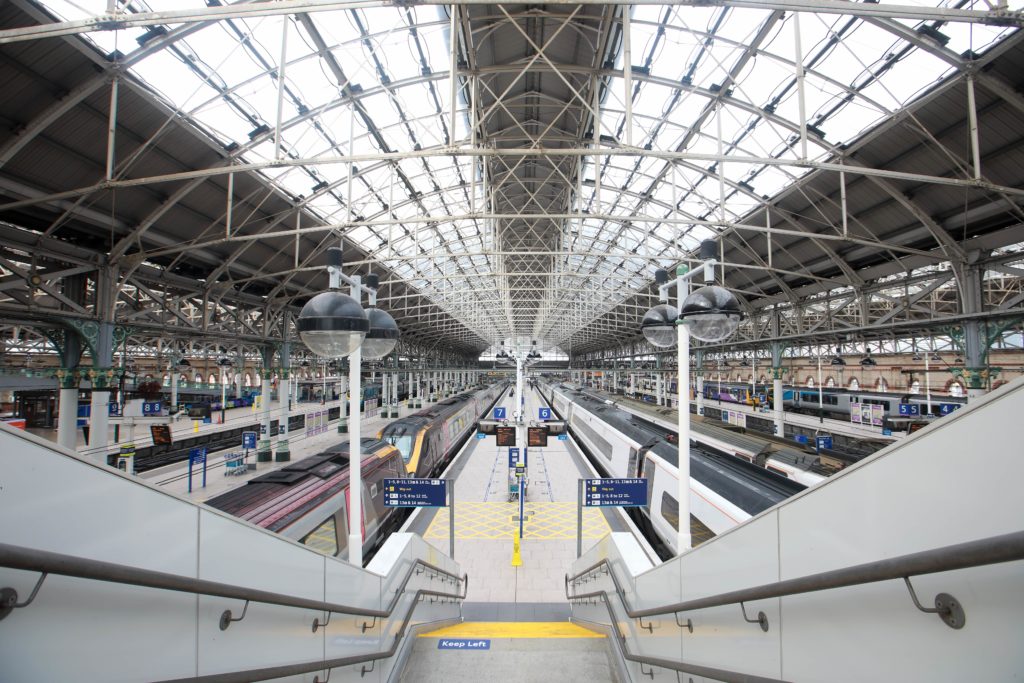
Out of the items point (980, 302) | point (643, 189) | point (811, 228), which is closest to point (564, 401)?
point (643, 189)

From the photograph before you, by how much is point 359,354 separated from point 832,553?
440 cm

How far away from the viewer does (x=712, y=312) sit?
4336 millimetres

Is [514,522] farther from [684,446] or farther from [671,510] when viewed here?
[684,446]

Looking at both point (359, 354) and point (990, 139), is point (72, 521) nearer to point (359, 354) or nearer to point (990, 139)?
point (359, 354)

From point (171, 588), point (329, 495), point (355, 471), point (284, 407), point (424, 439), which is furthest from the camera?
point (284, 407)

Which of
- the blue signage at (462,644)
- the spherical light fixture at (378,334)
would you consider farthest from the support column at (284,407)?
the spherical light fixture at (378,334)

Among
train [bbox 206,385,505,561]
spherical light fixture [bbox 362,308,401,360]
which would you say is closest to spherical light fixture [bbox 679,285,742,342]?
spherical light fixture [bbox 362,308,401,360]

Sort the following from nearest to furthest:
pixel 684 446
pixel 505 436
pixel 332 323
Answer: pixel 332 323, pixel 684 446, pixel 505 436

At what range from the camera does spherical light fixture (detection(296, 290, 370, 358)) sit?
3654 millimetres

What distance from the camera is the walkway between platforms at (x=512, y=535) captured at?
25.4ft

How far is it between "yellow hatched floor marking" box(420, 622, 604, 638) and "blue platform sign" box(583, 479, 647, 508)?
2067 mm

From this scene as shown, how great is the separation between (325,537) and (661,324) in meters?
6.19

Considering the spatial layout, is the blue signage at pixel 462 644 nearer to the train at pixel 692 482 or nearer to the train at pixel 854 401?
the train at pixel 692 482

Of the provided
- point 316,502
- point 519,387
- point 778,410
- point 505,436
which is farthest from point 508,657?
point 778,410
